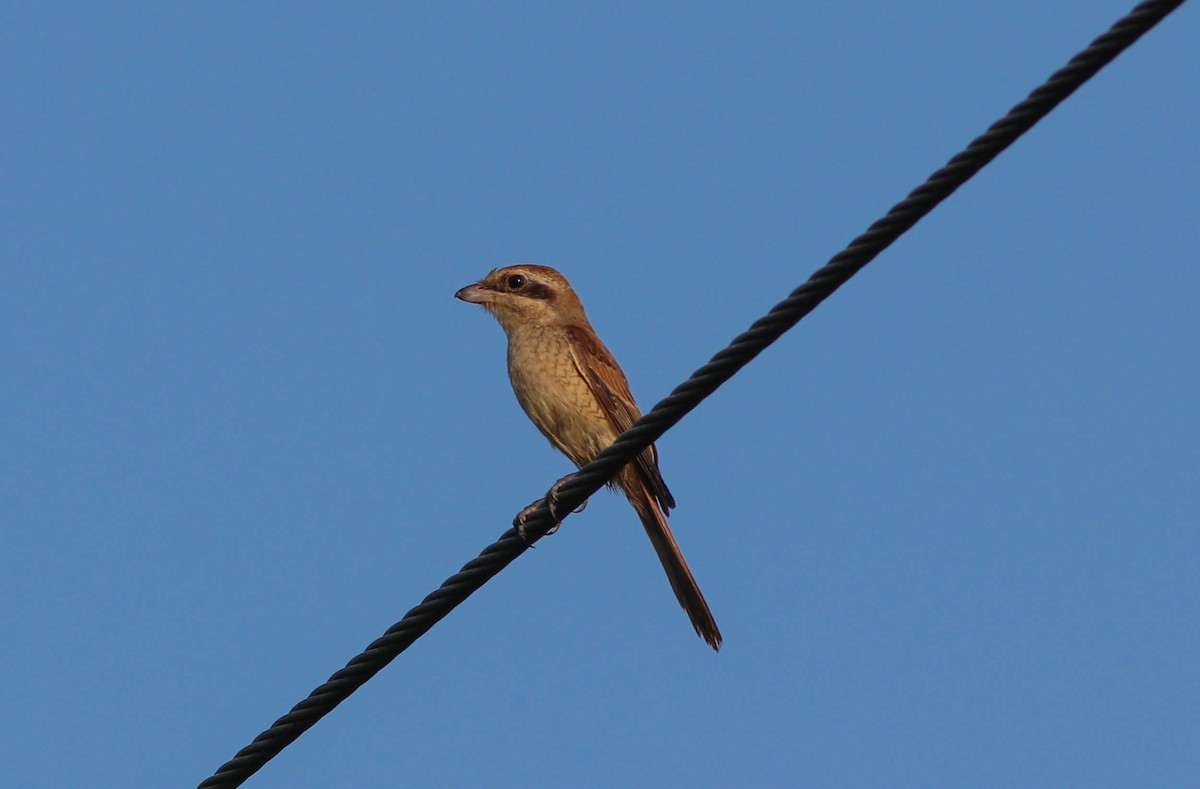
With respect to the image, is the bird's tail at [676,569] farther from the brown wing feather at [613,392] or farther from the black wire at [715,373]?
the black wire at [715,373]

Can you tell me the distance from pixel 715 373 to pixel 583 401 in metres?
4.17

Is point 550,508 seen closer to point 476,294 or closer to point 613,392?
point 613,392

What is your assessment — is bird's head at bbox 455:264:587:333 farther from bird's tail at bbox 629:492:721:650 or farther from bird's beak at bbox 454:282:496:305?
bird's tail at bbox 629:492:721:650

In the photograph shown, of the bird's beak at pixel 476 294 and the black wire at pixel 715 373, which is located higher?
the bird's beak at pixel 476 294

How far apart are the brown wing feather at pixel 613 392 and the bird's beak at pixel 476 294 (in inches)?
28.3

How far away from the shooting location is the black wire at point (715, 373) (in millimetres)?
4219

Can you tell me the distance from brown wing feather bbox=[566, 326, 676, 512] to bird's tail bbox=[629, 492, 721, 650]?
94 mm

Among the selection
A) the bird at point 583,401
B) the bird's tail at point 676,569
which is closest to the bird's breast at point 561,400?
the bird at point 583,401

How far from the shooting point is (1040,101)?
169 inches

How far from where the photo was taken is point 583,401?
9.40 meters

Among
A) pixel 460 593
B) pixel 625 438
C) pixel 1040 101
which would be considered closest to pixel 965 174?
pixel 1040 101

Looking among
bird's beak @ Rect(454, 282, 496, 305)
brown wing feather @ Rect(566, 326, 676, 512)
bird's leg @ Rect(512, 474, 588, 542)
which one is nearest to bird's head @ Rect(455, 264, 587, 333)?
bird's beak @ Rect(454, 282, 496, 305)

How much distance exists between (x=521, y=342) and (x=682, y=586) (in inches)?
75.7

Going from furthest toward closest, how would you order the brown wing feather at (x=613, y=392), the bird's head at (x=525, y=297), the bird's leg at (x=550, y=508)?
the bird's head at (x=525, y=297), the brown wing feather at (x=613, y=392), the bird's leg at (x=550, y=508)
